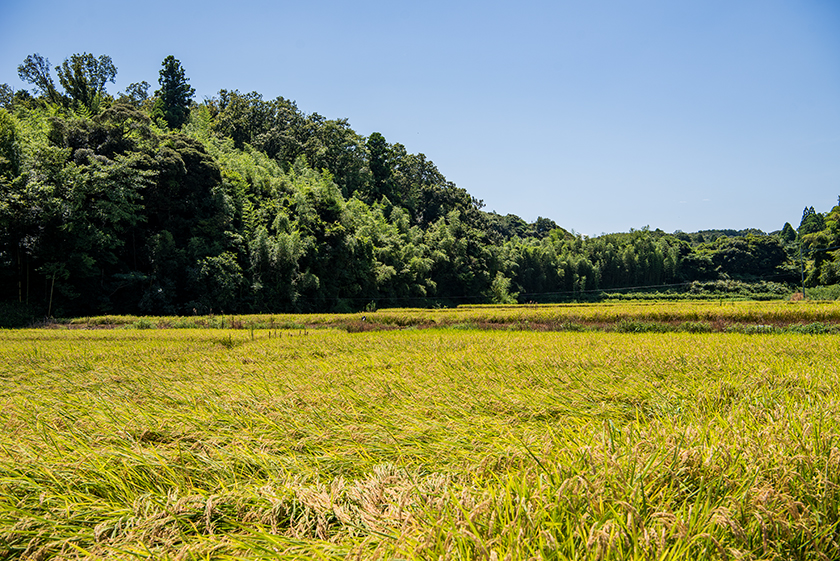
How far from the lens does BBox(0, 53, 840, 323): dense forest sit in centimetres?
2227

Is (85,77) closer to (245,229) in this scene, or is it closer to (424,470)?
(245,229)

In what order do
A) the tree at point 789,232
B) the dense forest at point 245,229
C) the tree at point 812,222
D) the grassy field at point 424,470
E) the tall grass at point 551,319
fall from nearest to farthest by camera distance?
the grassy field at point 424,470
the tall grass at point 551,319
the dense forest at point 245,229
the tree at point 812,222
the tree at point 789,232

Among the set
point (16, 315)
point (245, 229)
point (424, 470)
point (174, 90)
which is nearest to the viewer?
point (424, 470)

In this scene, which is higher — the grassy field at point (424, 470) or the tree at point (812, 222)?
the tree at point (812, 222)

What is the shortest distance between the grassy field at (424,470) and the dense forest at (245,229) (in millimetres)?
22581

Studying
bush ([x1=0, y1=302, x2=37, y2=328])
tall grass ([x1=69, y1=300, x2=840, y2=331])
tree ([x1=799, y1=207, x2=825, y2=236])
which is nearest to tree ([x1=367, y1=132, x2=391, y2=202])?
tall grass ([x1=69, y1=300, x2=840, y2=331])

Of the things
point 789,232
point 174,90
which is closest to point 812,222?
point 789,232

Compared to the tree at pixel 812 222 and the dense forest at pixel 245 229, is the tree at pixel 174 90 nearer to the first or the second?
the dense forest at pixel 245 229

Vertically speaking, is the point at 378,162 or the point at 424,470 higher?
the point at 378,162

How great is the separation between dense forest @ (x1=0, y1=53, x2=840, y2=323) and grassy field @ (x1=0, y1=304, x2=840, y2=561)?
22581 mm

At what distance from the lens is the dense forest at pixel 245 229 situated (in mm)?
22266

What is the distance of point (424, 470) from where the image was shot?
8.38 feet

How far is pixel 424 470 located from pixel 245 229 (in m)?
32.3

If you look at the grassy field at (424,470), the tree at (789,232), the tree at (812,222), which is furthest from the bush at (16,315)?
the tree at (789,232)
